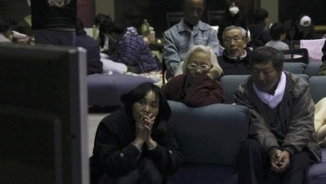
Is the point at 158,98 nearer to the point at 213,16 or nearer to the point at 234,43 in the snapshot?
the point at 234,43

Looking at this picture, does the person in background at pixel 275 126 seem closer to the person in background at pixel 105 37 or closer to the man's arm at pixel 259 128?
the man's arm at pixel 259 128

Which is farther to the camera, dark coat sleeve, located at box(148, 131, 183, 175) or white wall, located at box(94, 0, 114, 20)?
white wall, located at box(94, 0, 114, 20)

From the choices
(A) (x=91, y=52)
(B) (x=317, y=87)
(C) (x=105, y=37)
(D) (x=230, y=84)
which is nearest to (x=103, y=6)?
(C) (x=105, y=37)

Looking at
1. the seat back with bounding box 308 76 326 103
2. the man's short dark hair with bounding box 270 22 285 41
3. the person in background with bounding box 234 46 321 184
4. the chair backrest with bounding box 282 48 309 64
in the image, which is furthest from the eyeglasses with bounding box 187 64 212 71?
the man's short dark hair with bounding box 270 22 285 41

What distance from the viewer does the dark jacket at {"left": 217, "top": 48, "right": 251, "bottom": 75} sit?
6504 millimetres

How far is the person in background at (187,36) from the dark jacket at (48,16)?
0.91 meters

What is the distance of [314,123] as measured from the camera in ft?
17.1

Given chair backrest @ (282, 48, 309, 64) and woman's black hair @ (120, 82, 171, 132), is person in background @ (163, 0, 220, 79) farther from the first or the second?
woman's black hair @ (120, 82, 171, 132)

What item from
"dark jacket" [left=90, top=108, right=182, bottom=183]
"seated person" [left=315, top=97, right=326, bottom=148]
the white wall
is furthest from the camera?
the white wall

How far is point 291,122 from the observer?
499cm

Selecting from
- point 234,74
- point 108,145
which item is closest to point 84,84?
point 108,145

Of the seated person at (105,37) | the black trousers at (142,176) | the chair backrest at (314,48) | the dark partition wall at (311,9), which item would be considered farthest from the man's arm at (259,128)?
the dark partition wall at (311,9)

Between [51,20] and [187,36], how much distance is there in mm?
1227

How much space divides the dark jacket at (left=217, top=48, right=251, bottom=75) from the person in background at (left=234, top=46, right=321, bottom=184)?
4.29ft
